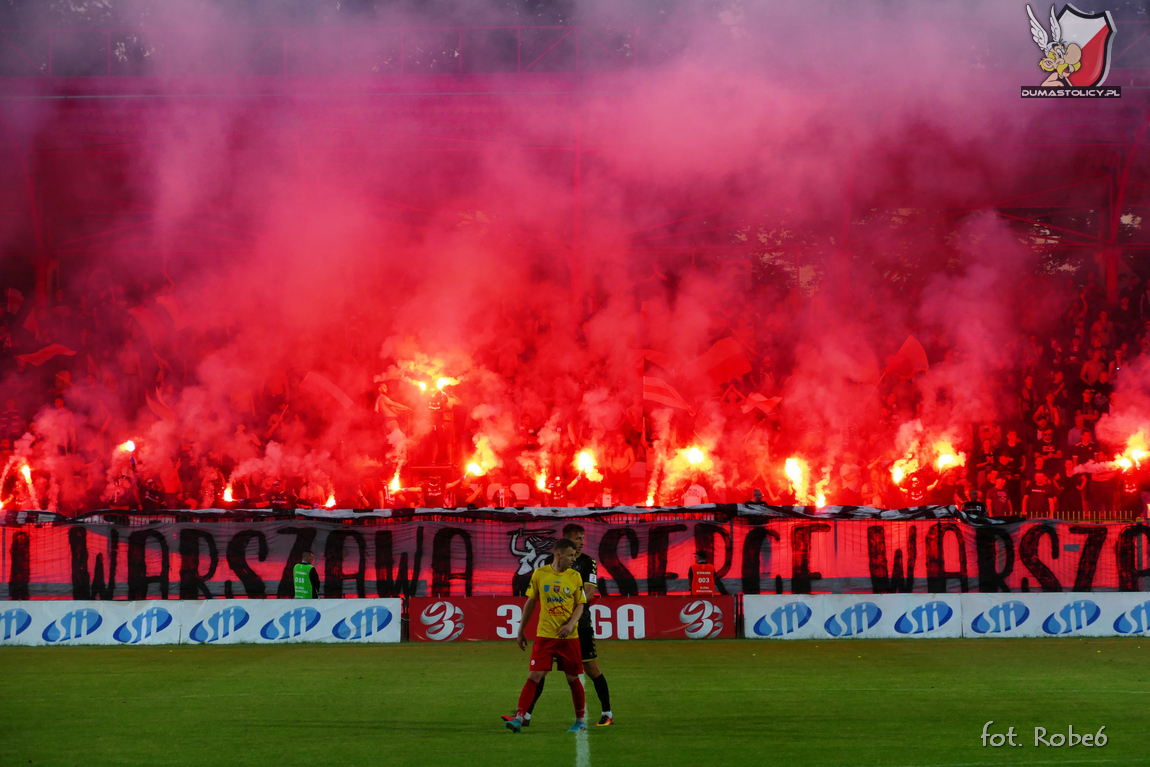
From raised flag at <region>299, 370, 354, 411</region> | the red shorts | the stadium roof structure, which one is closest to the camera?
the red shorts

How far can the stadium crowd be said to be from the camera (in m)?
25.6

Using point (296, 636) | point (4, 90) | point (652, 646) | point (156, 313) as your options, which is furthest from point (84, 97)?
point (652, 646)

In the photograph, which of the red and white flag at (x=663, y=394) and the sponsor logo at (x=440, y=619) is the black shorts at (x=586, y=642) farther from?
the red and white flag at (x=663, y=394)

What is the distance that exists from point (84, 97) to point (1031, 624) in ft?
79.7

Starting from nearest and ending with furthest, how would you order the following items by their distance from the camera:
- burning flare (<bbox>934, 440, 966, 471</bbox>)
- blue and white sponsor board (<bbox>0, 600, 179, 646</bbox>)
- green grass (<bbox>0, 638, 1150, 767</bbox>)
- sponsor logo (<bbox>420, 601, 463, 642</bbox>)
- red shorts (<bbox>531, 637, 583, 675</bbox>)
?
green grass (<bbox>0, 638, 1150, 767</bbox>) → red shorts (<bbox>531, 637, 583, 675</bbox>) → blue and white sponsor board (<bbox>0, 600, 179, 646</bbox>) → sponsor logo (<bbox>420, 601, 463, 642</bbox>) → burning flare (<bbox>934, 440, 966, 471</bbox>)

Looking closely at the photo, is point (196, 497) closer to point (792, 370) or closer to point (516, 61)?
point (516, 61)

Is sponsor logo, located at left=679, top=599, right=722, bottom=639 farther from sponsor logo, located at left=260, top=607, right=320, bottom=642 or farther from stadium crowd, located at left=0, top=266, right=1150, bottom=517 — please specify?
stadium crowd, located at left=0, top=266, right=1150, bottom=517

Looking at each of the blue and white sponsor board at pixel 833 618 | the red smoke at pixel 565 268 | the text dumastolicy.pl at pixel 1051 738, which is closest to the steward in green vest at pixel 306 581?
the blue and white sponsor board at pixel 833 618

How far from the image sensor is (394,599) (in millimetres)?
15672

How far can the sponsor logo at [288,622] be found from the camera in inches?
618

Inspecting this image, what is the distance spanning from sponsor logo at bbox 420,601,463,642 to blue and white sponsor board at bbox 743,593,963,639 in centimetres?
419

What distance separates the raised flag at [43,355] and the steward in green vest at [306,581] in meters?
17.0

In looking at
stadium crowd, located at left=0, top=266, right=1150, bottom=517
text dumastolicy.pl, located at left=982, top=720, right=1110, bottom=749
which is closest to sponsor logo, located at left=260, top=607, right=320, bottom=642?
stadium crowd, located at left=0, top=266, right=1150, bottom=517

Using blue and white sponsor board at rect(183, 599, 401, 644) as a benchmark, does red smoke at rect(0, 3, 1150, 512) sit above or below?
above
